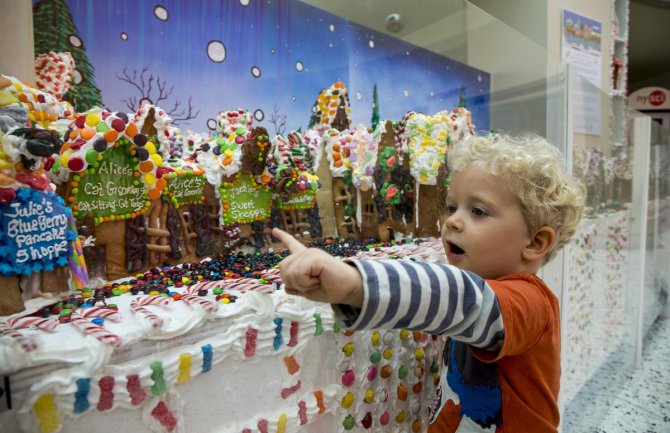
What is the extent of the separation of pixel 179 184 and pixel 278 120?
30.3 inches

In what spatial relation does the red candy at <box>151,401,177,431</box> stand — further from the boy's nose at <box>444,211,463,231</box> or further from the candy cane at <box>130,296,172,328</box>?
the boy's nose at <box>444,211,463,231</box>

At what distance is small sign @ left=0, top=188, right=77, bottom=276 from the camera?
3.00ft

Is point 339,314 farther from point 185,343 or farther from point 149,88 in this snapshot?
point 149,88

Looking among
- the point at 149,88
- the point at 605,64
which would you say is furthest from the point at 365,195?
the point at 605,64

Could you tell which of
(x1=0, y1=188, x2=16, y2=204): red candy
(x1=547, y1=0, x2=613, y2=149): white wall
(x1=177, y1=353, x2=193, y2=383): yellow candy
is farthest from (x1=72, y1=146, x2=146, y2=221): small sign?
(x1=547, y1=0, x2=613, y2=149): white wall

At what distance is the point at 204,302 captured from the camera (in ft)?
3.23

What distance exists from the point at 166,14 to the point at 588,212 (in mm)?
2668

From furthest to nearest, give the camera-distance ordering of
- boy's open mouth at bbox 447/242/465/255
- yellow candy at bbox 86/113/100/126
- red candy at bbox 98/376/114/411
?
yellow candy at bbox 86/113/100/126 < boy's open mouth at bbox 447/242/465/255 < red candy at bbox 98/376/114/411

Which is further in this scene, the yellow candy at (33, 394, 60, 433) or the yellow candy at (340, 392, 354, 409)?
the yellow candy at (340, 392, 354, 409)

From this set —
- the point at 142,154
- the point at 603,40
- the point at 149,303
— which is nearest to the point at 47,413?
the point at 149,303

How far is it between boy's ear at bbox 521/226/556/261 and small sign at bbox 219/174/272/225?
1.12 metres

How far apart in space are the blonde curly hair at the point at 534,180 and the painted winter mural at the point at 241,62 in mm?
1293

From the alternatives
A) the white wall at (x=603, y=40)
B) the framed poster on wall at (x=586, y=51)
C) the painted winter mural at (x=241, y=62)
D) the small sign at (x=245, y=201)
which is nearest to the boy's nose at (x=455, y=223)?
the small sign at (x=245, y=201)

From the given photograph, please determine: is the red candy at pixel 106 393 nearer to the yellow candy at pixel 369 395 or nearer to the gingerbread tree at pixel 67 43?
the yellow candy at pixel 369 395
